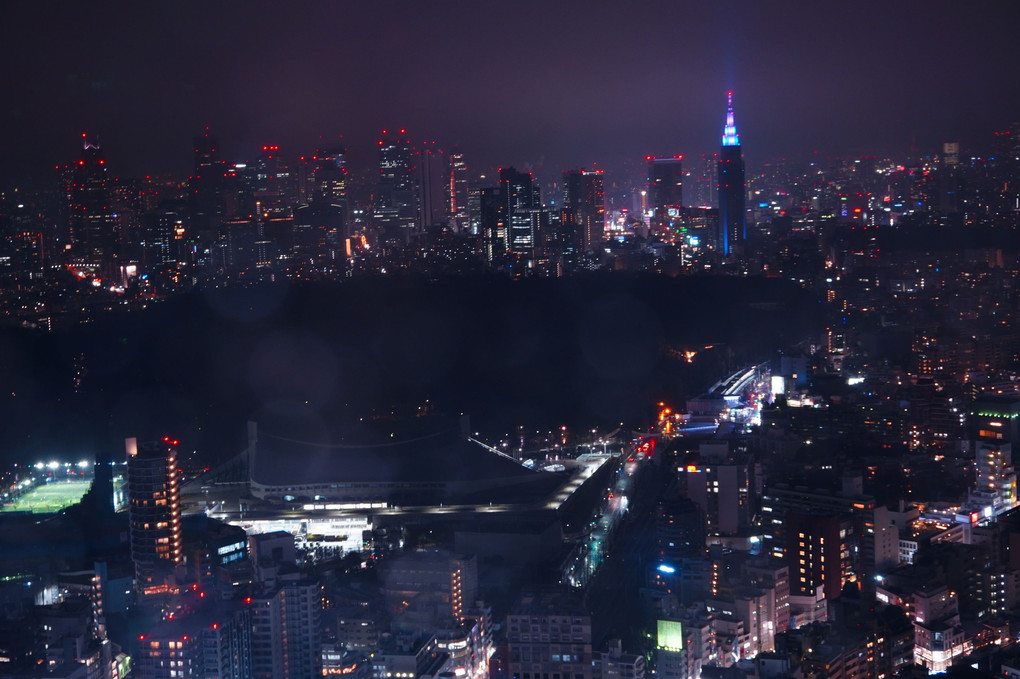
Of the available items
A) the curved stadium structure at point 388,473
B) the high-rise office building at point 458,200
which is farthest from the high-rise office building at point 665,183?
the curved stadium structure at point 388,473

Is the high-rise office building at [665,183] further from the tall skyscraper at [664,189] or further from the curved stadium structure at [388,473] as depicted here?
the curved stadium structure at [388,473]

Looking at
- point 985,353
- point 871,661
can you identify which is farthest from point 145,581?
point 985,353

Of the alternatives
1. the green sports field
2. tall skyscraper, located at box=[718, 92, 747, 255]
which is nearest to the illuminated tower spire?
tall skyscraper, located at box=[718, 92, 747, 255]

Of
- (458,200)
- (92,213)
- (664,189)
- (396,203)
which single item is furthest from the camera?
(664,189)

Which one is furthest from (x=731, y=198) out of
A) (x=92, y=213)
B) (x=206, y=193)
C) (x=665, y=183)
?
(x=92, y=213)

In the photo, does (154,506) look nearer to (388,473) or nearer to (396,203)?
(388,473)

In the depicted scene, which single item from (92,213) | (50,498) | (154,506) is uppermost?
(92,213)

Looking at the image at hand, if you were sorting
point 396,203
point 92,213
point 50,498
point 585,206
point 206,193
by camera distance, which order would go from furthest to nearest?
point 585,206, point 396,203, point 206,193, point 92,213, point 50,498
